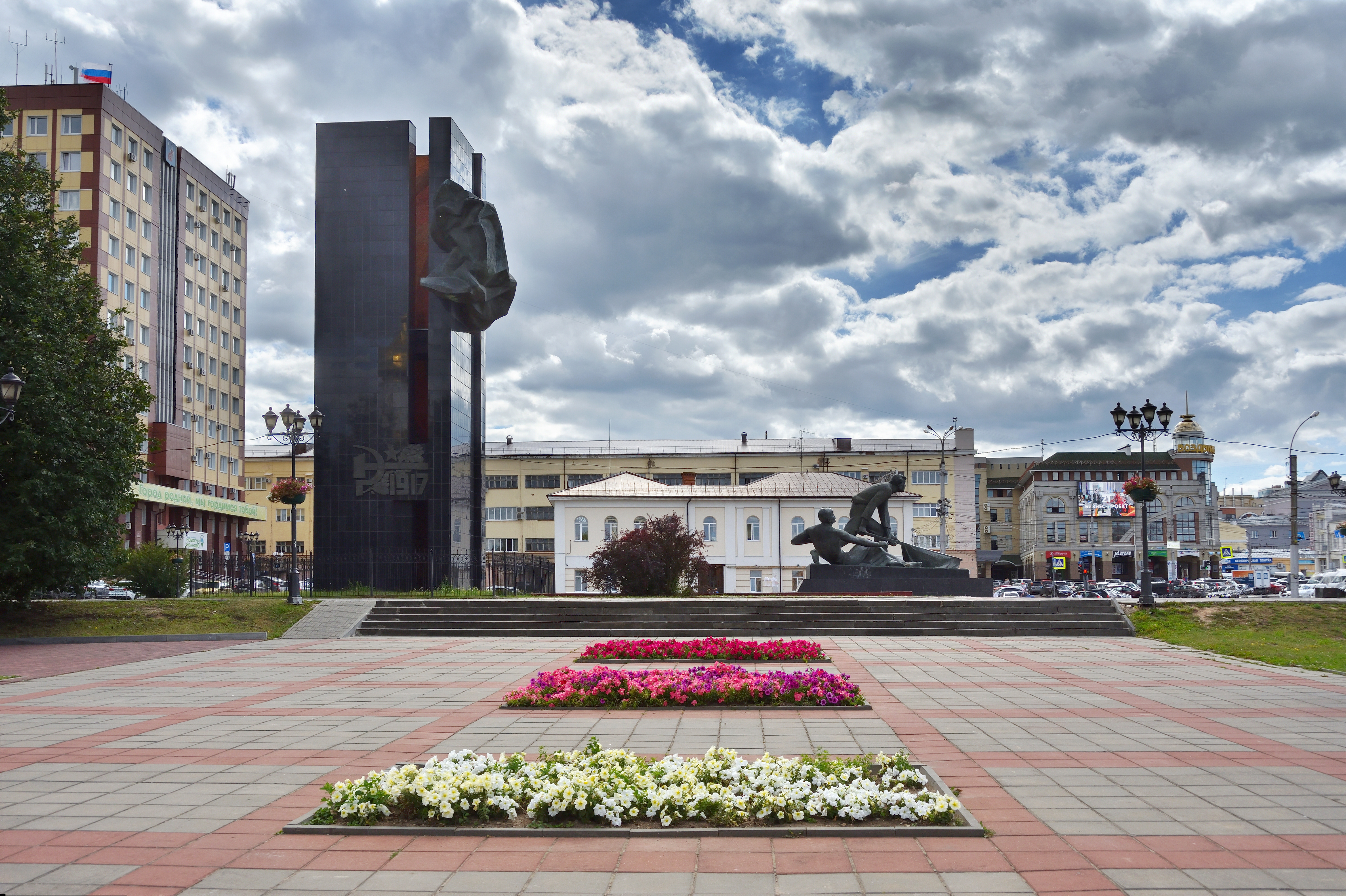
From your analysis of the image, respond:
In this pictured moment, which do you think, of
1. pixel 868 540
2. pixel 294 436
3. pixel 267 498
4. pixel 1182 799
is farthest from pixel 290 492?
pixel 267 498

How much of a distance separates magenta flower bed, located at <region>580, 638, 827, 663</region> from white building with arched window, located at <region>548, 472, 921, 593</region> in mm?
40794

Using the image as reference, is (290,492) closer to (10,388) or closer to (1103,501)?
(10,388)

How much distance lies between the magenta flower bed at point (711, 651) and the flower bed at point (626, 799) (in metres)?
9.23

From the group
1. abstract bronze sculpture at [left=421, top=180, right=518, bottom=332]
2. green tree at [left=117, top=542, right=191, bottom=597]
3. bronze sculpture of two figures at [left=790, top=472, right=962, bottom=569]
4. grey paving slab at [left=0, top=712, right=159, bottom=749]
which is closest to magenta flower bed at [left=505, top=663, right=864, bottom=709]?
grey paving slab at [left=0, top=712, right=159, bottom=749]

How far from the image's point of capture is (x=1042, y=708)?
37.3 feet

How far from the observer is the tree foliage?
3597 cm

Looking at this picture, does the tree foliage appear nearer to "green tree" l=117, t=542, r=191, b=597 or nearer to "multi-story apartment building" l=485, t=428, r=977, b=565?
"green tree" l=117, t=542, r=191, b=597

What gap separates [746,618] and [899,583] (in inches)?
340

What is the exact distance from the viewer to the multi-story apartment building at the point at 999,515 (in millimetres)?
98125

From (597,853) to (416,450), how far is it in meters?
29.6

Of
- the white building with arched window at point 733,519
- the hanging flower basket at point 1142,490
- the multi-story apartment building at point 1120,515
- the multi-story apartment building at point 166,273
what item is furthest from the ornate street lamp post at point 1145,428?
the multi-story apartment building at point 1120,515

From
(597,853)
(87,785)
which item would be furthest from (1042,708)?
(87,785)

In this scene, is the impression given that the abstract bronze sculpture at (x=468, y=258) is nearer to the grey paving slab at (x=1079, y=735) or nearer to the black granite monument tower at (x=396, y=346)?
the black granite monument tower at (x=396, y=346)

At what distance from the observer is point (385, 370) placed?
33.9 metres
